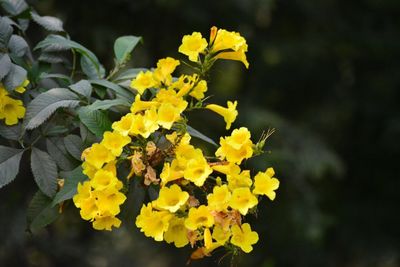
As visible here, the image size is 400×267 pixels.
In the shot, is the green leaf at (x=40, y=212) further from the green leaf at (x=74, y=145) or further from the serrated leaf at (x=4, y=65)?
the serrated leaf at (x=4, y=65)

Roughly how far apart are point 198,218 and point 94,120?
14.0 inches

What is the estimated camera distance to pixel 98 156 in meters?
1.33

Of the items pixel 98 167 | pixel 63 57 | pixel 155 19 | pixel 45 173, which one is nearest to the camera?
pixel 98 167

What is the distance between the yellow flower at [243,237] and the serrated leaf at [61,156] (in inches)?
18.1

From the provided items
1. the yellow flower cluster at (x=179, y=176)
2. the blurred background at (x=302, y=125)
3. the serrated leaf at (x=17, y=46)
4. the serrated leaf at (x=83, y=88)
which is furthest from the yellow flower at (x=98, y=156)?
the blurred background at (x=302, y=125)

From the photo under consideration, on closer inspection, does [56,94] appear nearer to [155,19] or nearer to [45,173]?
[45,173]

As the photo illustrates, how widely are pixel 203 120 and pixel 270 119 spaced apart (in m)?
0.49

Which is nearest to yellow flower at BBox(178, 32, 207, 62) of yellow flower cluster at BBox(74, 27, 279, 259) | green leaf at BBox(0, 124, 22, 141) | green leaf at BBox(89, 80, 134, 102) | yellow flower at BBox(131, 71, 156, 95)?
yellow flower cluster at BBox(74, 27, 279, 259)

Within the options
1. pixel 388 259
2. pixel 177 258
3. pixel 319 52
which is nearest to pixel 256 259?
pixel 177 258

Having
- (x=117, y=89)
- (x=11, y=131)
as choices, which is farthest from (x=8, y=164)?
(x=117, y=89)

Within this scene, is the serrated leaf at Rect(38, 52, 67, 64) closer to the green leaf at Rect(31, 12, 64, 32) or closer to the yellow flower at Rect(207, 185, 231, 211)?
the green leaf at Rect(31, 12, 64, 32)

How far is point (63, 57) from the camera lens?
5.71 feet

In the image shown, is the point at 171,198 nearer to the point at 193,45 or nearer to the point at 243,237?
the point at 243,237

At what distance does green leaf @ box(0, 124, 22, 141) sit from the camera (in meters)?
1.47
